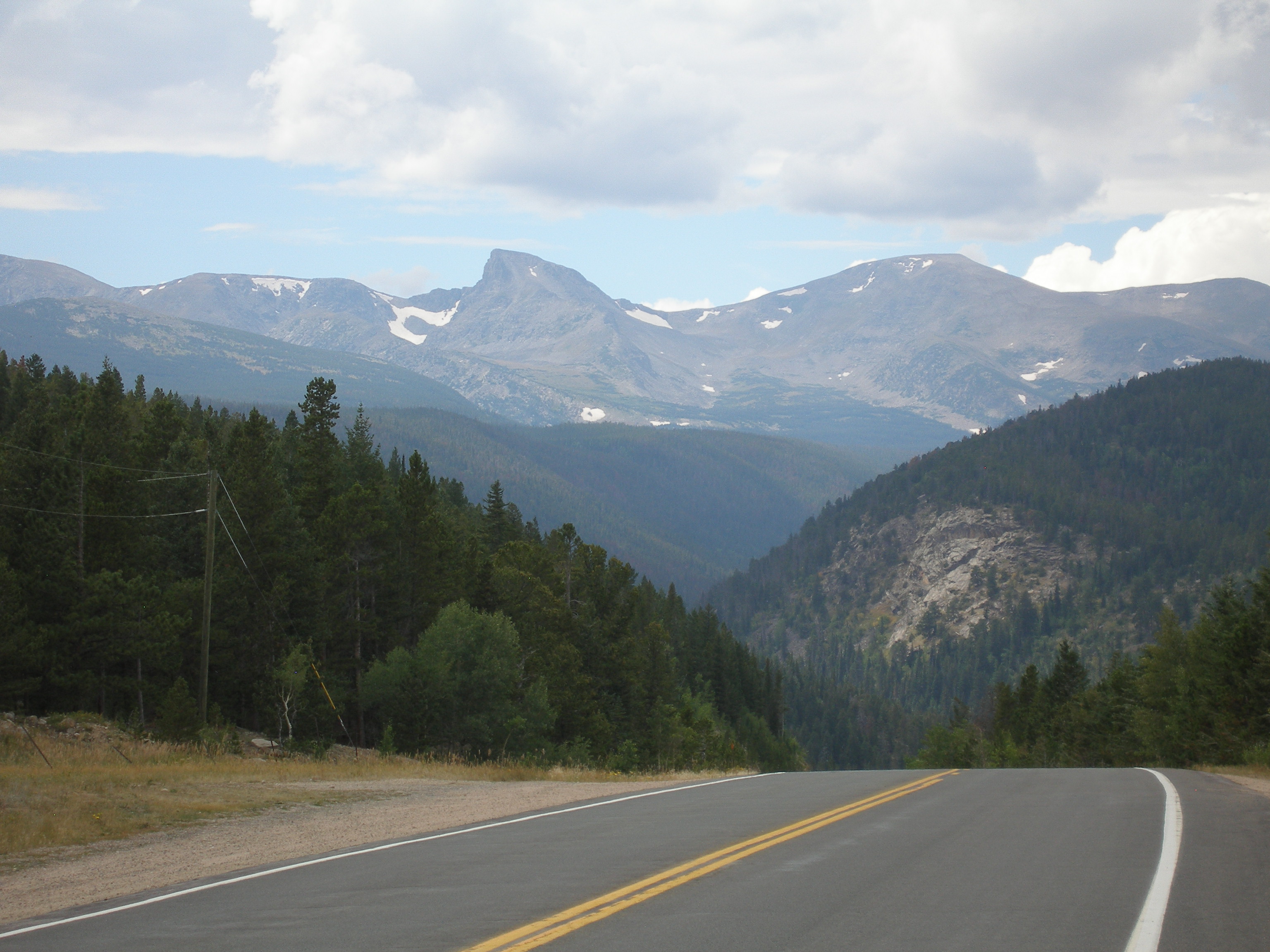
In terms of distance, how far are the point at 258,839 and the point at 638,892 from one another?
634cm

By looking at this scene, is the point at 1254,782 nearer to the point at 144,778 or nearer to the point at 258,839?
the point at 258,839

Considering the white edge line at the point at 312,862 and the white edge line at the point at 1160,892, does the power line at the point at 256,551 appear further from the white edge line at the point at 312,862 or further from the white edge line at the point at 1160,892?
the white edge line at the point at 1160,892

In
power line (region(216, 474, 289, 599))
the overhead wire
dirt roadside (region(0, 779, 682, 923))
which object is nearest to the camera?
dirt roadside (region(0, 779, 682, 923))

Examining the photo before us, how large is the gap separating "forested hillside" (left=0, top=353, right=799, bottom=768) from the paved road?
17.8 m

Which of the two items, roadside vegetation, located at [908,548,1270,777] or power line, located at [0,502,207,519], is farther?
roadside vegetation, located at [908,548,1270,777]

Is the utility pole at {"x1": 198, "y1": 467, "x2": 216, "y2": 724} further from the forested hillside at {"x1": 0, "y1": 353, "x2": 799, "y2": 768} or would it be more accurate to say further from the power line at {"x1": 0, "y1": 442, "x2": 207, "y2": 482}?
the power line at {"x1": 0, "y1": 442, "x2": 207, "y2": 482}

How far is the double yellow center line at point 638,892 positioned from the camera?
7715mm

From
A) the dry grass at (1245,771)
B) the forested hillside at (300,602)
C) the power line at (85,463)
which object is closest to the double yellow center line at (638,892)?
the dry grass at (1245,771)

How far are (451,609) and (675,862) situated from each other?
34769 mm

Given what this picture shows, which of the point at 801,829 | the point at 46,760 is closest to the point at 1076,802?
the point at 801,829

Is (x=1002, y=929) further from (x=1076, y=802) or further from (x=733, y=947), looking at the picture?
(x=1076, y=802)

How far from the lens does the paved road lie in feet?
25.7

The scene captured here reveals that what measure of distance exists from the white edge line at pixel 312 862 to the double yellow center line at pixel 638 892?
3.75m

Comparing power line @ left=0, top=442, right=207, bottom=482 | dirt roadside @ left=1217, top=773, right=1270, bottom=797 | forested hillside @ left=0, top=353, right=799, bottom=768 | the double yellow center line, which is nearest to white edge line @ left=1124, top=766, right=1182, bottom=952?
the double yellow center line
